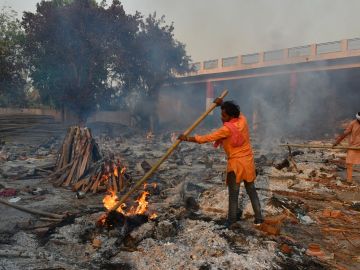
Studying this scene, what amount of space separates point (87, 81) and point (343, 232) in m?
20.9

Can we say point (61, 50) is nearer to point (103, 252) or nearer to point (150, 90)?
point (150, 90)

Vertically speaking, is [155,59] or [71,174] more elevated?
[155,59]

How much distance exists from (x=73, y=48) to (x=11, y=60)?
511cm

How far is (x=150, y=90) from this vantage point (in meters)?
28.7

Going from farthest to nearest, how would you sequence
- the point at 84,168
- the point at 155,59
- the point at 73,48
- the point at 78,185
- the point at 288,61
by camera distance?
the point at 155,59
the point at 288,61
the point at 73,48
the point at 84,168
the point at 78,185

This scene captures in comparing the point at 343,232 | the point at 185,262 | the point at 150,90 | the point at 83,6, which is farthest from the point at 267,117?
the point at 185,262

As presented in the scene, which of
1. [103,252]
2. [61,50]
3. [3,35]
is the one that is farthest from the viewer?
[3,35]

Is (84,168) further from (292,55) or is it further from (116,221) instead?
(292,55)

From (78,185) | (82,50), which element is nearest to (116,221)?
(78,185)

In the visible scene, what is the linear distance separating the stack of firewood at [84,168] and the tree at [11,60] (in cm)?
1606

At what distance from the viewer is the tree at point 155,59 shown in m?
27.4

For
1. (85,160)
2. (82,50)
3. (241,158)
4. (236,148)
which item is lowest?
(85,160)

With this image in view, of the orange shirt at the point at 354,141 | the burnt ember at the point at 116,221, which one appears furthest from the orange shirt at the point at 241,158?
the orange shirt at the point at 354,141

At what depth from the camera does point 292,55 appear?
2461 centimetres
